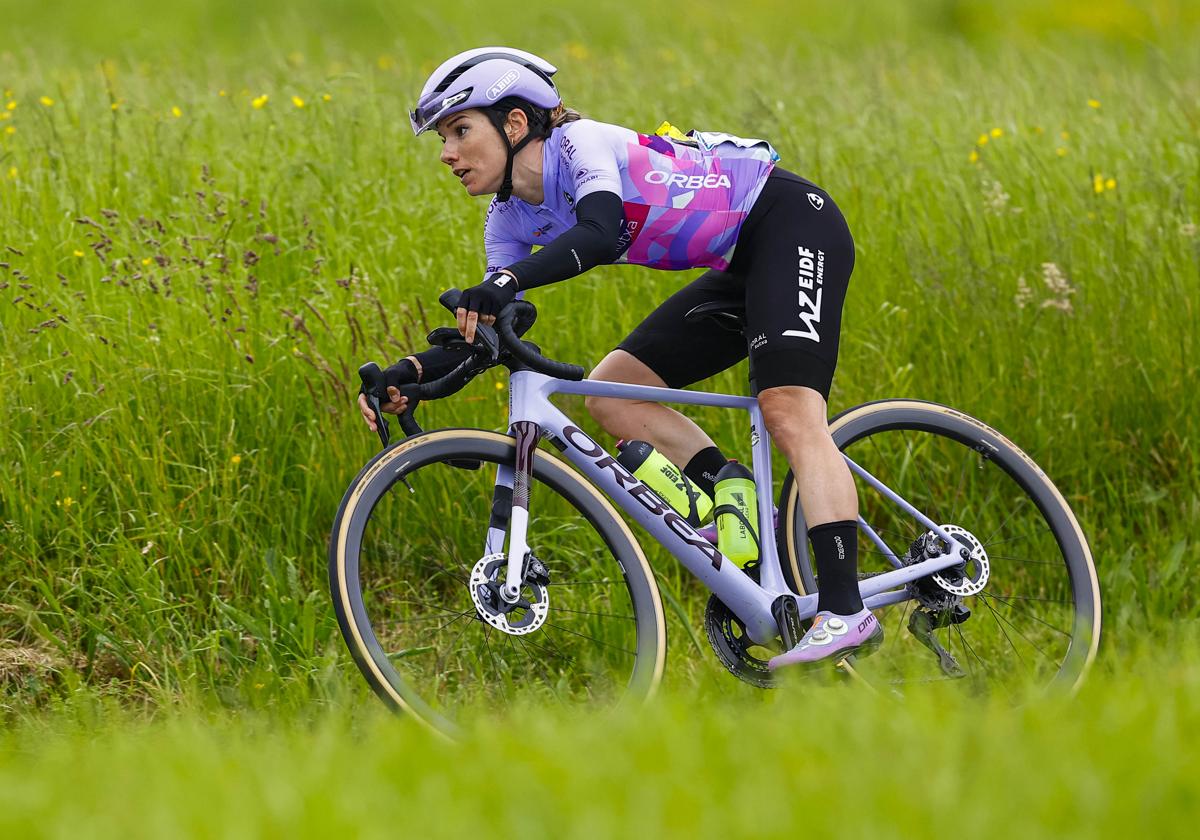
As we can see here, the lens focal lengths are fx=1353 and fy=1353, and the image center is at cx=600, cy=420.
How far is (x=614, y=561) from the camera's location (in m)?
4.80

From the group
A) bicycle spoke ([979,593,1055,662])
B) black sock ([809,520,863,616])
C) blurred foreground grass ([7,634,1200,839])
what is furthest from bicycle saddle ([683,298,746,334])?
blurred foreground grass ([7,634,1200,839])

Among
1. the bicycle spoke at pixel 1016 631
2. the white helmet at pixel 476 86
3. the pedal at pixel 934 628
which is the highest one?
the white helmet at pixel 476 86

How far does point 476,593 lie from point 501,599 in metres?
0.07

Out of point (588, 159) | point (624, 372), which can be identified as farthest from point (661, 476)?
point (588, 159)

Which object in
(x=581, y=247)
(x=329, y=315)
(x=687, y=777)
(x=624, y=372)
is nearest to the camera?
(x=687, y=777)

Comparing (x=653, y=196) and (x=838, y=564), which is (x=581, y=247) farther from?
(x=838, y=564)

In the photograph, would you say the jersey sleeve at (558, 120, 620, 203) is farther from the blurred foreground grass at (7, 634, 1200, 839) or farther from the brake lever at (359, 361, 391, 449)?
the blurred foreground grass at (7, 634, 1200, 839)

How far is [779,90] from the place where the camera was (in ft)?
29.0

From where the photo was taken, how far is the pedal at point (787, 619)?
13.8 ft

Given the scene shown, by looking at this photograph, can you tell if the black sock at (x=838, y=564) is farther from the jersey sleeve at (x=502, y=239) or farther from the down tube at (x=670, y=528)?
the jersey sleeve at (x=502, y=239)

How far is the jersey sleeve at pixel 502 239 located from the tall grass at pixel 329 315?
3.85 ft

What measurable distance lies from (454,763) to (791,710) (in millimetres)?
835

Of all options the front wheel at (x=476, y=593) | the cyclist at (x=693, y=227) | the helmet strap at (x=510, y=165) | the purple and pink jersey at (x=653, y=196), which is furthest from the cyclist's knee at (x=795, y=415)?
the helmet strap at (x=510, y=165)

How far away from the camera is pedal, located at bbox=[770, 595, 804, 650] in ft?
13.8
